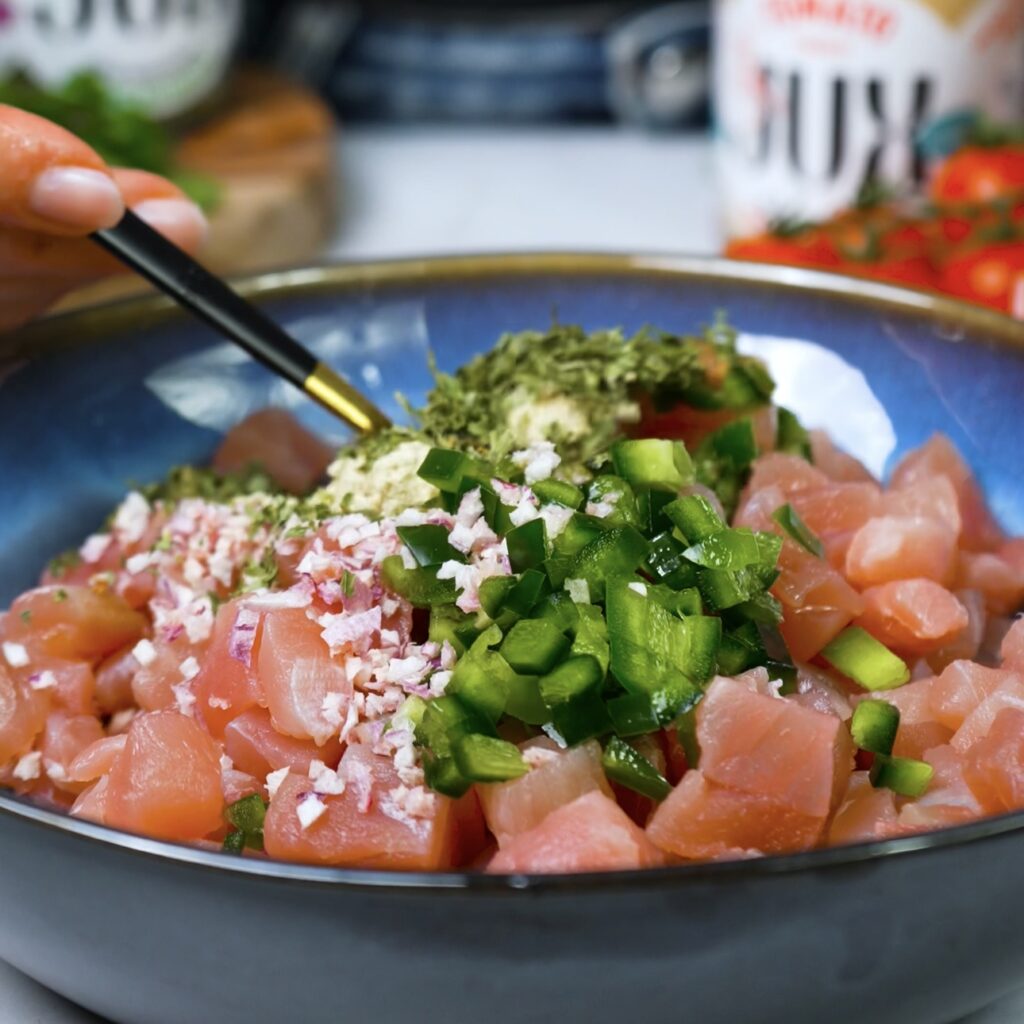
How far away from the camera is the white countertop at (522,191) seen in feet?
11.6

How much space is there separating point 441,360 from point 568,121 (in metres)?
2.88

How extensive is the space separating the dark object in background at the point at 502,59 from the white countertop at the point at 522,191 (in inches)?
3.4

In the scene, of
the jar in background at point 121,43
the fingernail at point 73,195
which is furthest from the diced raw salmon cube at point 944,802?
the jar in background at point 121,43

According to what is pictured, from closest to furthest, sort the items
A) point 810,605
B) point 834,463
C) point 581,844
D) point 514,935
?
point 514,935 < point 581,844 < point 810,605 < point 834,463

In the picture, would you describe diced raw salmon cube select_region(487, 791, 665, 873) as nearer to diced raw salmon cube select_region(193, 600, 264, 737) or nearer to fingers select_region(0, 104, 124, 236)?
diced raw salmon cube select_region(193, 600, 264, 737)

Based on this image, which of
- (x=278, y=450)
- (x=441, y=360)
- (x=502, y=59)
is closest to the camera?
(x=278, y=450)

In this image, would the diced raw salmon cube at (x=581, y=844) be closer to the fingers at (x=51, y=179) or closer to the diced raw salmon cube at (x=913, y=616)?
the diced raw salmon cube at (x=913, y=616)

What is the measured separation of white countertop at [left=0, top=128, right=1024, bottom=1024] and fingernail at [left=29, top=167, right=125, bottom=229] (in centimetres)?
164

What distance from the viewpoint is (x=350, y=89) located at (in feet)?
15.0

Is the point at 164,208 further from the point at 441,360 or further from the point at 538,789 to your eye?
the point at 538,789

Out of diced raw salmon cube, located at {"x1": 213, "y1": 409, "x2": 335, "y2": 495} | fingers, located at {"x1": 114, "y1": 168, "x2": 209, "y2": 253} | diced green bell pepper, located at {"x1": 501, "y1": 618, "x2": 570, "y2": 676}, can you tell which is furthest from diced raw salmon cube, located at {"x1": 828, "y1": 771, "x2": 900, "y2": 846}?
fingers, located at {"x1": 114, "y1": 168, "x2": 209, "y2": 253}

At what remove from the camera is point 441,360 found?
1.89m

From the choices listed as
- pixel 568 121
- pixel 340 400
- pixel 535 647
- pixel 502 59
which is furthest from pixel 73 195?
pixel 568 121

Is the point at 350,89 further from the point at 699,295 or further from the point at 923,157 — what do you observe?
the point at 699,295
